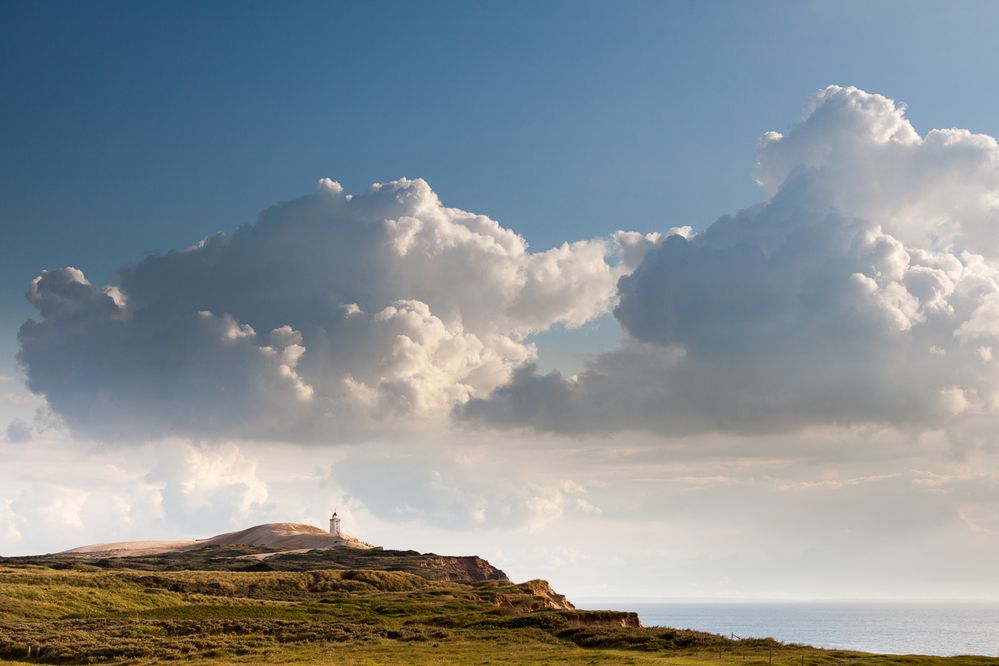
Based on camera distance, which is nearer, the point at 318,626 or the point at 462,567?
the point at 318,626

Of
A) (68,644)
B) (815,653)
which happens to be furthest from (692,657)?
(68,644)

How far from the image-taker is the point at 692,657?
62.5 m

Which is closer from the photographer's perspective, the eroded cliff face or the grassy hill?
the grassy hill

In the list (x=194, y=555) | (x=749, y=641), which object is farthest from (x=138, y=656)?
(x=194, y=555)

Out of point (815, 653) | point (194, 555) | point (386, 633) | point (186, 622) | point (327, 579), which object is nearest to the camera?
point (815, 653)

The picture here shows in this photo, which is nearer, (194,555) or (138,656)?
(138,656)

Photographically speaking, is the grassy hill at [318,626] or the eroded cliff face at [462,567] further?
the eroded cliff face at [462,567]

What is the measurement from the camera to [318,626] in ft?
268

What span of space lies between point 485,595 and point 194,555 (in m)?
99.8

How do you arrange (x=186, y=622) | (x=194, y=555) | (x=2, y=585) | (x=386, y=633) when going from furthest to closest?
(x=194, y=555) < (x=2, y=585) < (x=186, y=622) < (x=386, y=633)

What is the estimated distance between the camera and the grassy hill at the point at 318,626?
210 ft

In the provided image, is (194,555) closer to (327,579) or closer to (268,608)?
(327,579)

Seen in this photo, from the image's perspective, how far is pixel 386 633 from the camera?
77750mm

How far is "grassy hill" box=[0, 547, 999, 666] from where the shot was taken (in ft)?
210
